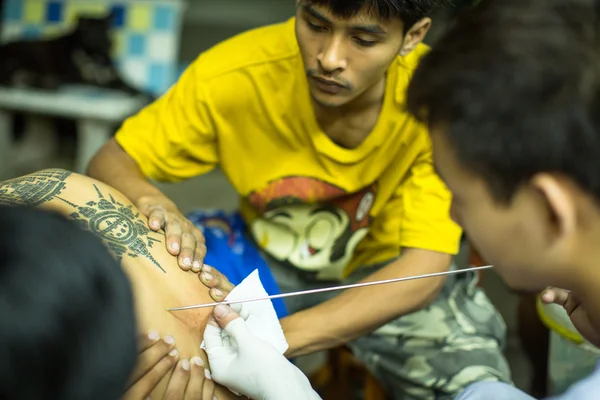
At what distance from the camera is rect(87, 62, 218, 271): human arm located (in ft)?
4.28

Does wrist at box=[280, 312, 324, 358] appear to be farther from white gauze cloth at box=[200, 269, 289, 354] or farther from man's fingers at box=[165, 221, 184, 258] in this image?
man's fingers at box=[165, 221, 184, 258]

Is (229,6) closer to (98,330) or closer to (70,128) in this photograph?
(70,128)

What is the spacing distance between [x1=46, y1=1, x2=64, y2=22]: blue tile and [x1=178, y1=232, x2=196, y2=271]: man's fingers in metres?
2.33

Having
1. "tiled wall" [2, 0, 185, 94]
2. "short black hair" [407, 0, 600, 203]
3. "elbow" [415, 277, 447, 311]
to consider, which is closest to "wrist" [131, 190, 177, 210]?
"elbow" [415, 277, 447, 311]

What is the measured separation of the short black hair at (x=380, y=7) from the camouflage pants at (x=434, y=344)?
1.68 ft

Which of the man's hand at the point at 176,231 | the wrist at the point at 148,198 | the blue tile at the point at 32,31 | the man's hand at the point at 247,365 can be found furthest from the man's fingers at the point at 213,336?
the blue tile at the point at 32,31

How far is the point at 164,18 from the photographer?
3039 mm

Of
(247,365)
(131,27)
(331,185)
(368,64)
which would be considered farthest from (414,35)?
(131,27)

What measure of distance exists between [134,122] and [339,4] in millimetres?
491

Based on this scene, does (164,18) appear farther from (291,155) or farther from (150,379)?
(150,379)

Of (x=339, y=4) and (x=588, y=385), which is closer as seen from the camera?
(x=588, y=385)

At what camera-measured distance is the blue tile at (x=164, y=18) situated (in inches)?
120

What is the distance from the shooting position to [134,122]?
137cm

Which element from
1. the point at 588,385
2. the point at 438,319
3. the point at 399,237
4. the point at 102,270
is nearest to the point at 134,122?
the point at 399,237
